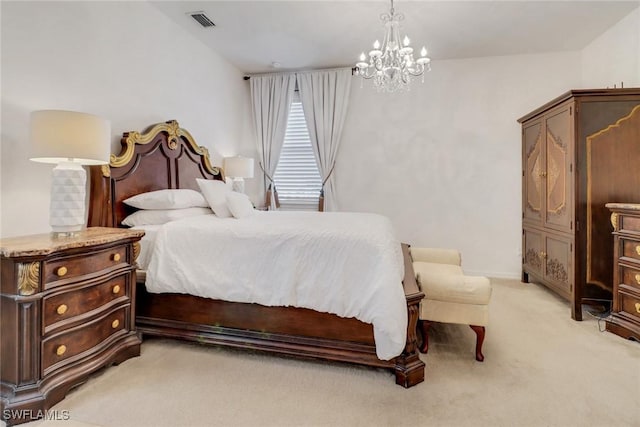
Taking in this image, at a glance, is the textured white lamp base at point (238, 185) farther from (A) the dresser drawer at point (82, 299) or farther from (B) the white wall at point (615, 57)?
(B) the white wall at point (615, 57)

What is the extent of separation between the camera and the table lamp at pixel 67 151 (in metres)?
1.75

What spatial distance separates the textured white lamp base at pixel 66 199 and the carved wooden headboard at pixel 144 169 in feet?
1.77

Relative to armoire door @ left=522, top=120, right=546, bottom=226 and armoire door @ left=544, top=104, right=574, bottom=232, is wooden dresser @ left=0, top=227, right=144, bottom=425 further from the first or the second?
armoire door @ left=522, top=120, right=546, bottom=226

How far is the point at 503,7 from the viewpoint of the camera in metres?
3.00

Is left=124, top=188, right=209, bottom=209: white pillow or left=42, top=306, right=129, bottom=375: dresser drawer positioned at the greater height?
left=124, top=188, right=209, bottom=209: white pillow

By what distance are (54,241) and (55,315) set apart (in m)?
0.38

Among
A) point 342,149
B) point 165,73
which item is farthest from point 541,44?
point 165,73

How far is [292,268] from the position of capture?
1992 millimetres

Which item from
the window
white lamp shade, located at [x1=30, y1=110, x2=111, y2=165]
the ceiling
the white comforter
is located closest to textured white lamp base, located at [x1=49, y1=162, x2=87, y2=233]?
white lamp shade, located at [x1=30, y1=110, x2=111, y2=165]

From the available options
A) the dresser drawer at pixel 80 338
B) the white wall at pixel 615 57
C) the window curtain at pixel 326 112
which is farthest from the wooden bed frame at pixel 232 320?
the white wall at pixel 615 57

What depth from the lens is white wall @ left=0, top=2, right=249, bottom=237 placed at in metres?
1.96

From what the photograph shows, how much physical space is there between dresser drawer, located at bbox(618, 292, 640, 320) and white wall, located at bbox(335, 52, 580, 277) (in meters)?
1.68

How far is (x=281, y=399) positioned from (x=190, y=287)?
3.09 ft

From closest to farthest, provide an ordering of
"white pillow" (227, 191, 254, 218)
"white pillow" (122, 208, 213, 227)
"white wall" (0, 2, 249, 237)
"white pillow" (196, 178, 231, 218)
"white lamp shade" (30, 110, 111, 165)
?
"white lamp shade" (30, 110, 111, 165) < "white wall" (0, 2, 249, 237) < "white pillow" (122, 208, 213, 227) < "white pillow" (227, 191, 254, 218) < "white pillow" (196, 178, 231, 218)
